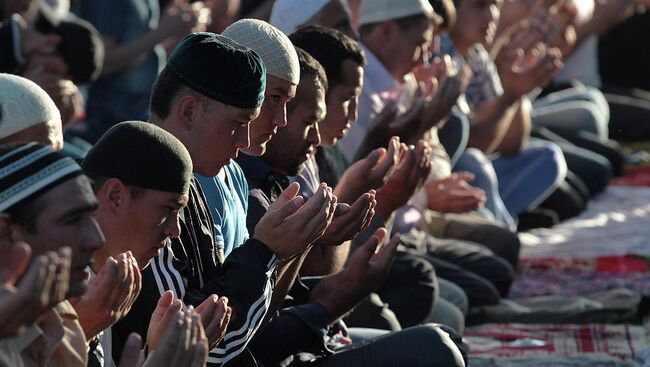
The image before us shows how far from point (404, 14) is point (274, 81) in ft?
6.80

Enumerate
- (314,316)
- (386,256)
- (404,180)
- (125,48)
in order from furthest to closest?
(125,48) → (404,180) → (386,256) → (314,316)

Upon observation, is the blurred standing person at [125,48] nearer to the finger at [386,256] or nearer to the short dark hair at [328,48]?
the short dark hair at [328,48]

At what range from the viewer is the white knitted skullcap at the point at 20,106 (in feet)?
11.9

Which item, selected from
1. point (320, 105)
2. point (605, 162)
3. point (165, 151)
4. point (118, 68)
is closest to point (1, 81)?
point (165, 151)

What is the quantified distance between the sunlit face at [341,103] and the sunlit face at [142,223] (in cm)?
162

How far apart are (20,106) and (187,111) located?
16.9 inches

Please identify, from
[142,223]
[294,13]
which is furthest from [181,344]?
[294,13]

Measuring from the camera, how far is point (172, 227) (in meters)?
→ 3.42

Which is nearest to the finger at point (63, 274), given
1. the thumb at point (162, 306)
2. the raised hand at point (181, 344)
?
the raised hand at point (181, 344)

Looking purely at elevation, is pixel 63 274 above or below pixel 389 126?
above

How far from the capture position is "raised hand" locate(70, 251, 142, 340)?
3.09 meters

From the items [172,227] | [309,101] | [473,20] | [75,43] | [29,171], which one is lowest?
[473,20]

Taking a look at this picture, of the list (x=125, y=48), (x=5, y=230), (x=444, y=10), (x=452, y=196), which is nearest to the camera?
(x=5, y=230)

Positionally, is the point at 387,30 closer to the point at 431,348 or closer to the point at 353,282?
the point at 353,282
